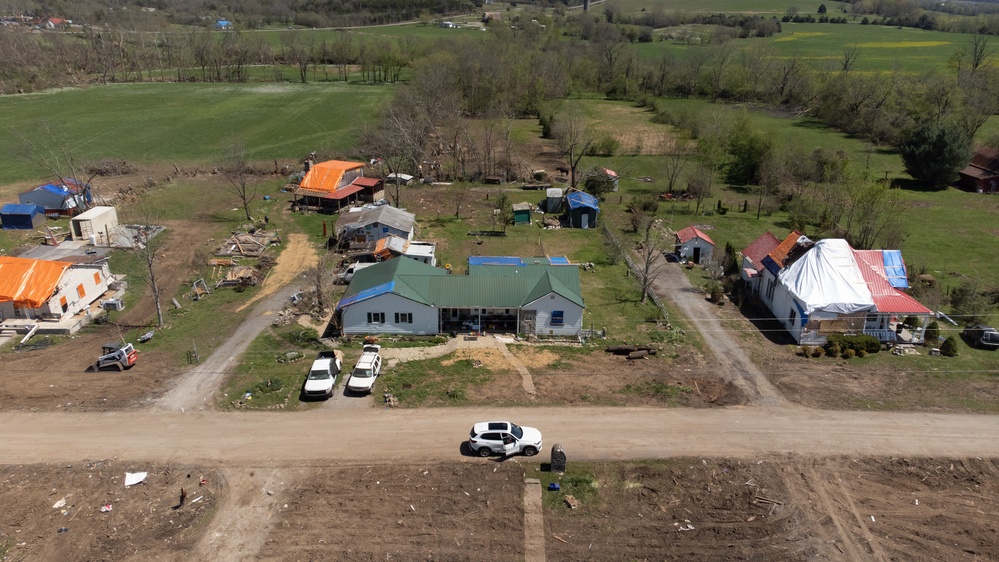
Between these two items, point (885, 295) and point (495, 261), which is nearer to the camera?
point (885, 295)

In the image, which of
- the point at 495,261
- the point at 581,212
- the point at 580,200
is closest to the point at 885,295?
the point at 495,261

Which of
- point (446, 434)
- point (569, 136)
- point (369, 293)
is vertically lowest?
point (446, 434)

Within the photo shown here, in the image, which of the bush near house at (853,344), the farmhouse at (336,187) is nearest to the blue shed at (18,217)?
the farmhouse at (336,187)

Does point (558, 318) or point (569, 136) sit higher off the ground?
point (569, 136)

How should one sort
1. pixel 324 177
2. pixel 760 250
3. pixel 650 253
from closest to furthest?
pixel 650 253 < pixel 760 250 < pixel 324 177

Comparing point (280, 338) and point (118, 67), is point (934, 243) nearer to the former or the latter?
point (280, 338)

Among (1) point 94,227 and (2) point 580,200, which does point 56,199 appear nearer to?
(1) point 94,227

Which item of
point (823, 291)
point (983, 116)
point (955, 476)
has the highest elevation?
point (983, 116)

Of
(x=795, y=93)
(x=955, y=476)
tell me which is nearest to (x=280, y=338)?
(x=955, y=476)
